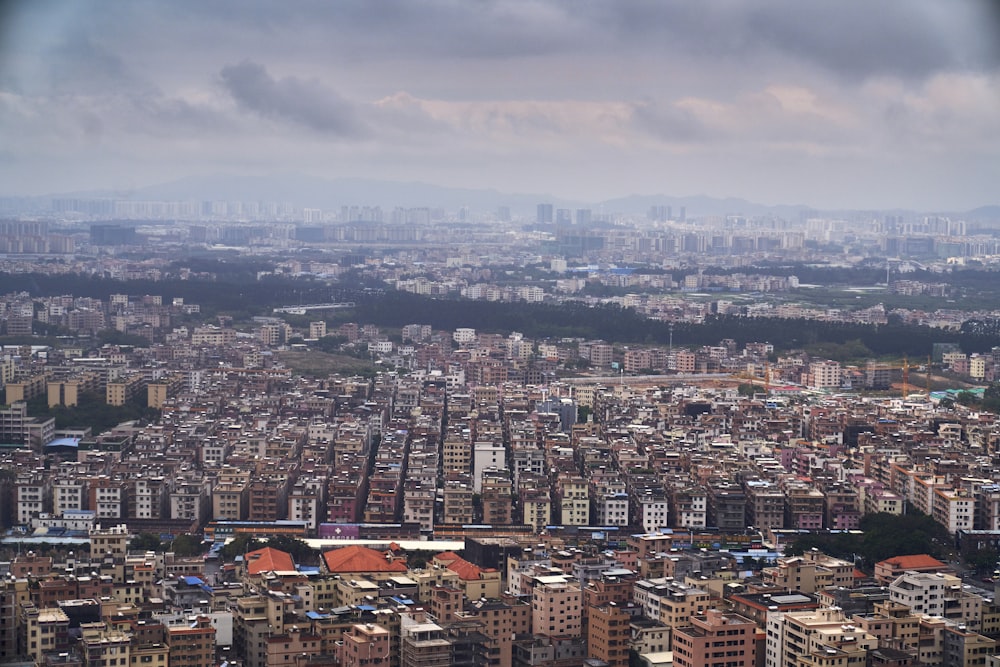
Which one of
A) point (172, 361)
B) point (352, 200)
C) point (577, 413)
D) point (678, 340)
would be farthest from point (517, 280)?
point (352, 200)

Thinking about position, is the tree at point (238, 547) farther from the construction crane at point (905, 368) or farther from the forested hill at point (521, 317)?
the forested hill at point (521, 317)

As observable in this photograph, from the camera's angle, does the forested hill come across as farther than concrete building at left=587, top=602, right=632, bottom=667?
Yes

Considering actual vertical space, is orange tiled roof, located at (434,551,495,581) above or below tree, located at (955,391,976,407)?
above

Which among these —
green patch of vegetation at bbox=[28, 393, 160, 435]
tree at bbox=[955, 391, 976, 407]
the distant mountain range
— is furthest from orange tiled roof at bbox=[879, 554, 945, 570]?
the distant mountain range

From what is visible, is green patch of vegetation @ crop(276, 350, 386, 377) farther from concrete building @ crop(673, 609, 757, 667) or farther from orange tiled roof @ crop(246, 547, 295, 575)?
concrete building @ crop(673, 609, 757, 667)

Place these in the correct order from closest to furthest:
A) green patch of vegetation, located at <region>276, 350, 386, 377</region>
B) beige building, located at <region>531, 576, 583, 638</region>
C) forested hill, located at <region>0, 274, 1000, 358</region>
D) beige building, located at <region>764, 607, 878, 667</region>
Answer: beige building, located at <region>764, 607, 878, 667</region>, beige building, located at <region>531, 576, 583, 638</region>, green patch of vegetation, located at <region>276, 350, 386, 377</region>, forested hill, located at <region>0, 274, 1000, 358</region>

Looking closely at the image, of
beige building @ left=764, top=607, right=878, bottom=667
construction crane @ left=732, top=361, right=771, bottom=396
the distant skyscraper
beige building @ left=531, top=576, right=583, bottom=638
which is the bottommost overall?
construction crane @ left=732, top=361, right=771, bottom=396

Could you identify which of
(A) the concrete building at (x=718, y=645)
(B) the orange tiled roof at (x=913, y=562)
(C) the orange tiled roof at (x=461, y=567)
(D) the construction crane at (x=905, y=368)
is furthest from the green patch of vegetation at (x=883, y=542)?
(D) the construction crane at (x=905, y=368)
